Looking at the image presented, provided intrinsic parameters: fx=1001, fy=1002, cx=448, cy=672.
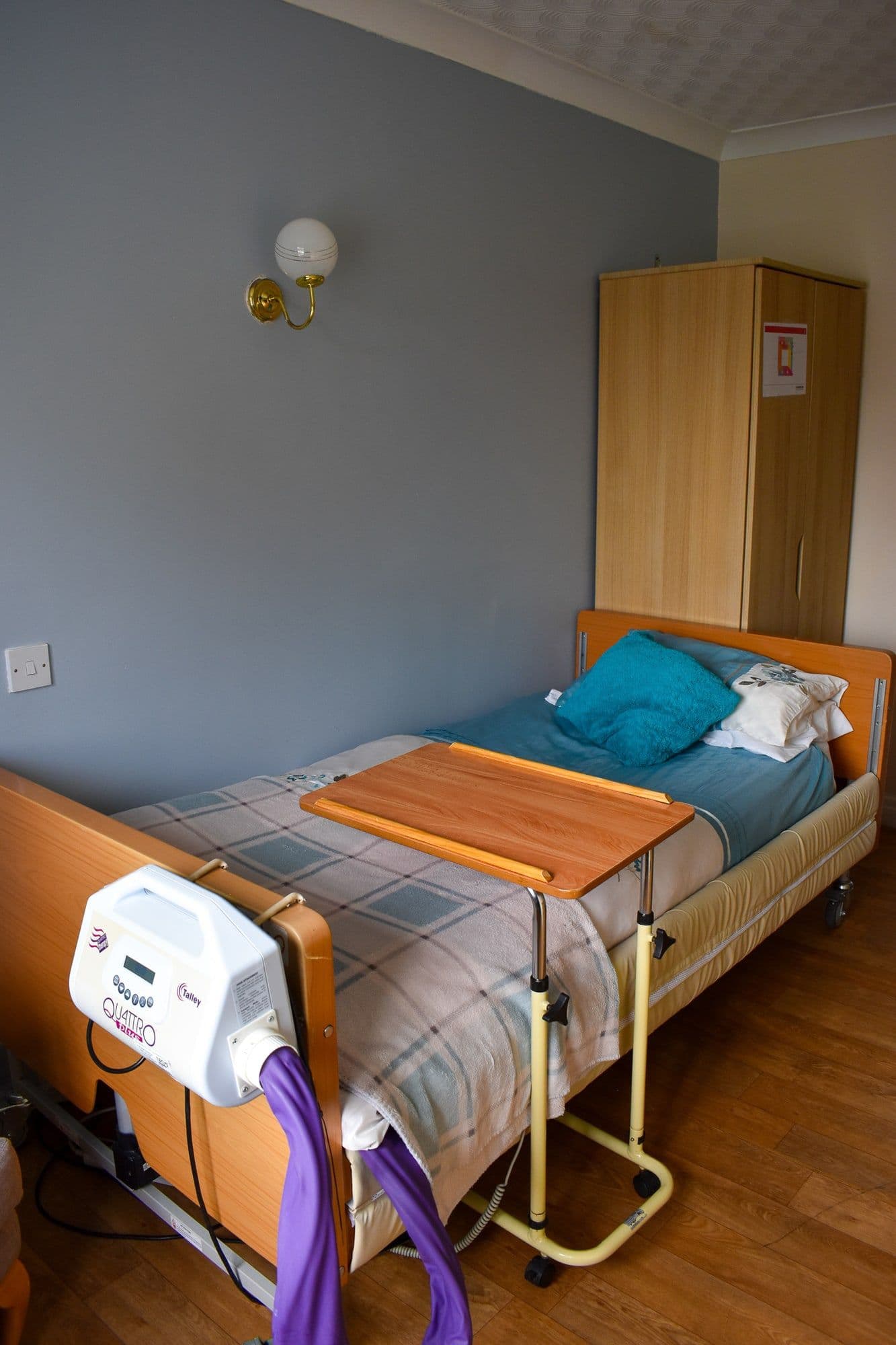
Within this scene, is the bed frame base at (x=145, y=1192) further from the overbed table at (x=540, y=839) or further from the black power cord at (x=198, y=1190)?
the overbed table at (x=540, y=839)

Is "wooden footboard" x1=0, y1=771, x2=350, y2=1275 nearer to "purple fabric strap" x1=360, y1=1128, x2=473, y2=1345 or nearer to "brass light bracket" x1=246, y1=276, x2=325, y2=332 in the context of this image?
"purple fabric strap" x1=360, y1=1128, x2=473, y2=1345

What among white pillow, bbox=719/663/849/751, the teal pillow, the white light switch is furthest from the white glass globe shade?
white pillow, bbox=719/663/849/751

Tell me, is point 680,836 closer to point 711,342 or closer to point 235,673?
point 235,673

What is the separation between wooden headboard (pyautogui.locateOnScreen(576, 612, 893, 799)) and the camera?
2893 millimetres

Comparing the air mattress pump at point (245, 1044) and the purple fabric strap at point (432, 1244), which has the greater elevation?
the air mattress pump at point (245, 1044)

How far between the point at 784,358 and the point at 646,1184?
244 centimetres

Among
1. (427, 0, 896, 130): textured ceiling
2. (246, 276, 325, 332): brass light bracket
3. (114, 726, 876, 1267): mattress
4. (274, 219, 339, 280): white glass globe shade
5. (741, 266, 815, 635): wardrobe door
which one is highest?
(427, 0, 896, 130): textured ceiling

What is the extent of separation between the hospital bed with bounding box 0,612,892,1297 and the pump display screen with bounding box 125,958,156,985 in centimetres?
15

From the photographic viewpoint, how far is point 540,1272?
1.74m

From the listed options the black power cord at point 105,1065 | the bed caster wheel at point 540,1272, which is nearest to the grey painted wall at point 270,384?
the black power cord at point 105,1065

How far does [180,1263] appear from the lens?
1.79m

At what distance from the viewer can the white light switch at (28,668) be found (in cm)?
209

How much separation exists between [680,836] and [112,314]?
170 centimetres

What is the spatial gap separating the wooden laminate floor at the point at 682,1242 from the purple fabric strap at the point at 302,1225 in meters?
0.51
